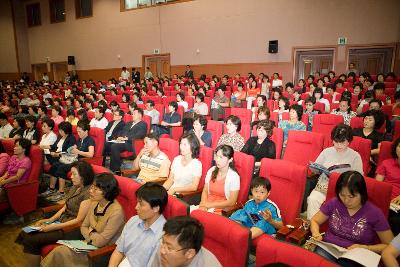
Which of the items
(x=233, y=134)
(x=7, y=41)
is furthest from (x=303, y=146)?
(x=7, y=41)

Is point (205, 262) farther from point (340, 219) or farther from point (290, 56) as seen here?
point (290, 56)

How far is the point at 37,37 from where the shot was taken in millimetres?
18062

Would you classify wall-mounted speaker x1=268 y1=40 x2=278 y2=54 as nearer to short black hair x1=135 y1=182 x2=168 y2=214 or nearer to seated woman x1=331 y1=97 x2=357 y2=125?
seated woman x1=331 y1=97 x2=357 y2=125

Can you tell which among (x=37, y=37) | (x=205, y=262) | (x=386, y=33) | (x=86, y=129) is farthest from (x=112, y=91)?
(x=37, y=37)

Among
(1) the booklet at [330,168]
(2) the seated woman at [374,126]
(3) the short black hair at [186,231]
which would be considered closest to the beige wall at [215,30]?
(2) the seated woman at [374,126]

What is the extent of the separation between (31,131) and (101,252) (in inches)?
155

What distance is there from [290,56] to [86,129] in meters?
8.16

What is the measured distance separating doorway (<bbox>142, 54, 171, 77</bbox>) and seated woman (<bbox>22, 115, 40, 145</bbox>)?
29.3 ft

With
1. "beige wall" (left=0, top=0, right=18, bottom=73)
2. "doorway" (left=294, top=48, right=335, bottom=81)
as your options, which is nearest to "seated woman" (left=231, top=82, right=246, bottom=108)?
"doorway" (left=294, top=48, right=335, bottom=81)

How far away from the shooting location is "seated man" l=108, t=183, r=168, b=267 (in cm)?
193

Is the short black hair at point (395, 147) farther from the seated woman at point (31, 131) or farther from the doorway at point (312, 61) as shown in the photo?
the doorway at point (312, 61)

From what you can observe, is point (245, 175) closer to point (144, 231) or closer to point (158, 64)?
point (144, 231)

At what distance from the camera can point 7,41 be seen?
60.7ft

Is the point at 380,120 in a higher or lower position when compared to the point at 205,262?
higher
